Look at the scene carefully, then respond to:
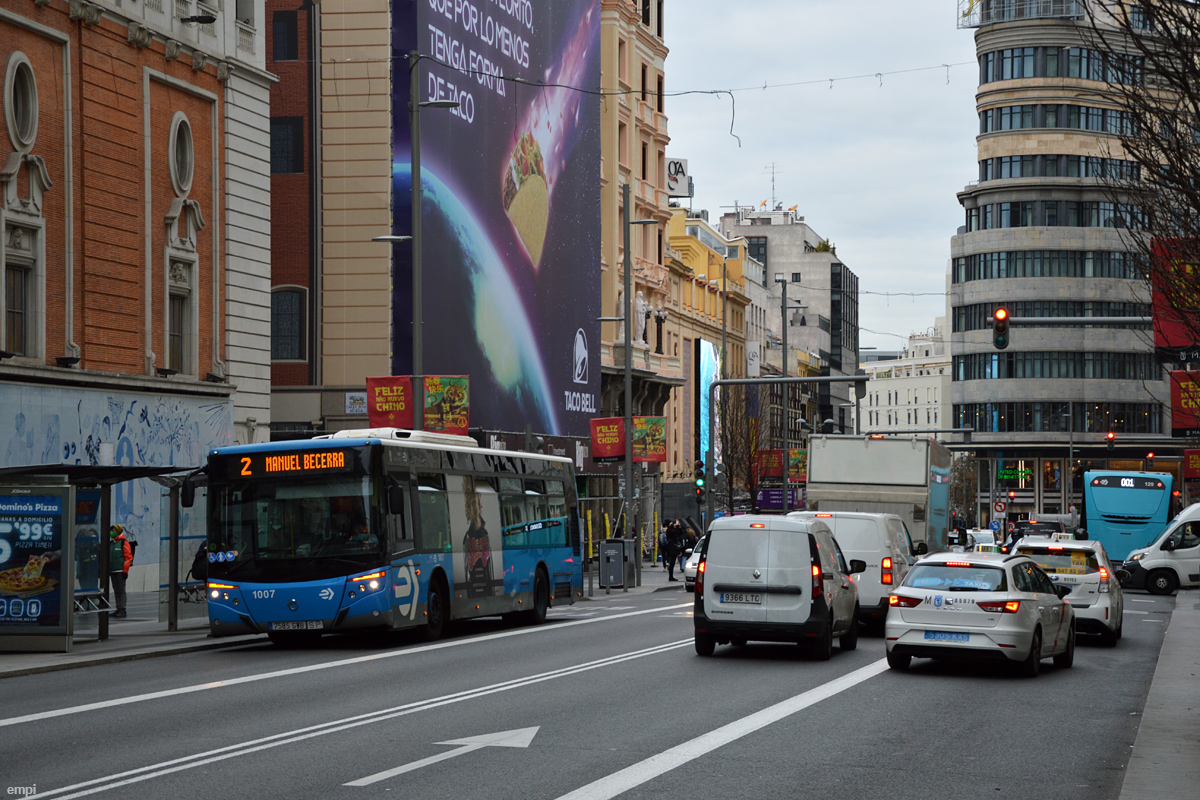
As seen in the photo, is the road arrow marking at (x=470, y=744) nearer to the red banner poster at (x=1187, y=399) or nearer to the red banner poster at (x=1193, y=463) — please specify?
the red banner poster at (x=1187, y=399)

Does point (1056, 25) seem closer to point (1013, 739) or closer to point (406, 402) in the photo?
point (406, 402)

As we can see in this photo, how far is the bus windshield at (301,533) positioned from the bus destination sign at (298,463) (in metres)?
0.14

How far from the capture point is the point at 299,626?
20906mm

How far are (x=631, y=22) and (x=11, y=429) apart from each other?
46294mm

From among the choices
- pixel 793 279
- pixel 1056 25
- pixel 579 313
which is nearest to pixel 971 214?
pixel 1056 25

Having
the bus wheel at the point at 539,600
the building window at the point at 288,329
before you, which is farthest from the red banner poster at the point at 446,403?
the building window at the point at 288,329

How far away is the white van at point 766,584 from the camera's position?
19562 millimetres

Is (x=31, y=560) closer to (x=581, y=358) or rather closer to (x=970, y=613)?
(x=970, y=613)

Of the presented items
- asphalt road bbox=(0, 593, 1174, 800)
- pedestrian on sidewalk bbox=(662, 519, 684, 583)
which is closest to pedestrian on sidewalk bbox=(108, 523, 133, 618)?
asphalt road bbox=(0, 593, 1174, 800)

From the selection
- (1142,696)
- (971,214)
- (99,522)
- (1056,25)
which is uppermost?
(1056,25)

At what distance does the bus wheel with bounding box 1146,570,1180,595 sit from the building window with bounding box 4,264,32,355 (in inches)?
1215

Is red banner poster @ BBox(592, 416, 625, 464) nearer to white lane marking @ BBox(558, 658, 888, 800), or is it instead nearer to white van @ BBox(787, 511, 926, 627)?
white van @ BBox(787, 511, 926, 627)

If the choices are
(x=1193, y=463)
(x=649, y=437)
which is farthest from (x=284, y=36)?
(x=1193, y=463)

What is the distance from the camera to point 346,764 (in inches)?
429
